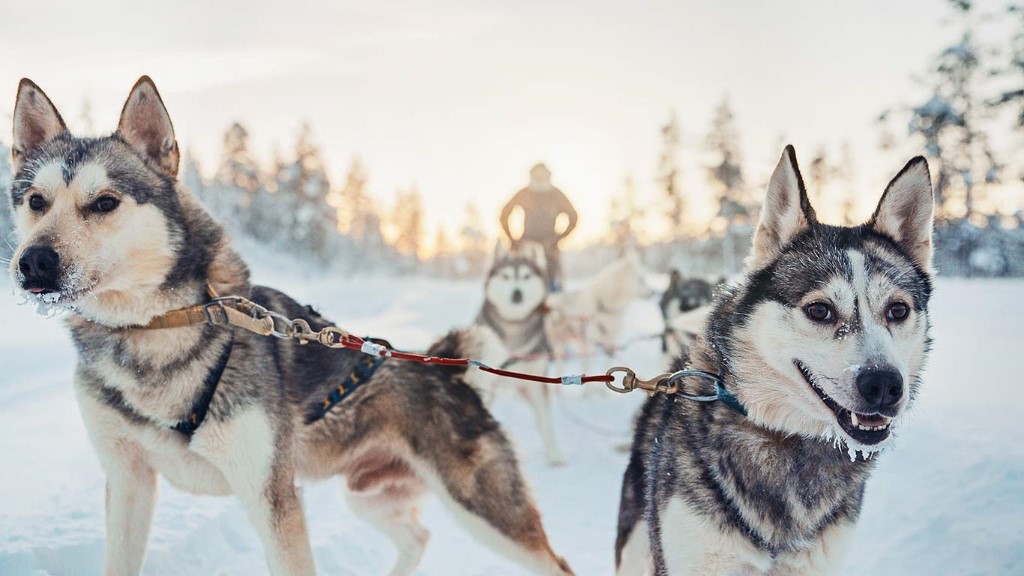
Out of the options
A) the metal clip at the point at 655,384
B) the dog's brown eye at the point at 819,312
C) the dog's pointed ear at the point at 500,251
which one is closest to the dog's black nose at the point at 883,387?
the dog's brown eye at the point at 819,312

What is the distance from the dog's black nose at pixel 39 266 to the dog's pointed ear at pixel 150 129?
600 mm

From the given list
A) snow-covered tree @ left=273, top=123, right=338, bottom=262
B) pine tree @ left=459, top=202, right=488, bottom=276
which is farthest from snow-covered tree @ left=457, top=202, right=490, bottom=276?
snow-covered tree @ left=273, top=123, right=338, bottom=262

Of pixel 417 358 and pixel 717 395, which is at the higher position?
pixel 717 395

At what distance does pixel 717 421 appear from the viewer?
7.12 feet

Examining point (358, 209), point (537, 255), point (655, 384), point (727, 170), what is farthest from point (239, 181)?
point (655, 384)

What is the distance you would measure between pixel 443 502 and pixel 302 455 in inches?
26.2

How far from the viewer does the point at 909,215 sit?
7.47 ft

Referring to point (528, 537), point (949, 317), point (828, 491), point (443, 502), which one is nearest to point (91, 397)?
point (443, 502)

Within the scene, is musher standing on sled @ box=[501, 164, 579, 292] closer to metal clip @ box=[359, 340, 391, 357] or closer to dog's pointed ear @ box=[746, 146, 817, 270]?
metal clip @ box=[359, 340, 391, 357]

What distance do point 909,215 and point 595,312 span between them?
7605 millimetres

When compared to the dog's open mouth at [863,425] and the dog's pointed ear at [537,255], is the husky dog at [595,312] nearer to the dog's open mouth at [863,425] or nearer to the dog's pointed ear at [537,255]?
the dog's pointed ear at [537,255]

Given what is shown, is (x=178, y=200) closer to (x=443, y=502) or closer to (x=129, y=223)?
(x=129, y=223)

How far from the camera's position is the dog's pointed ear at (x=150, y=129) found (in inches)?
97.7

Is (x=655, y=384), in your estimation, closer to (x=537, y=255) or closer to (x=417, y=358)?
(x=417, y=358)
